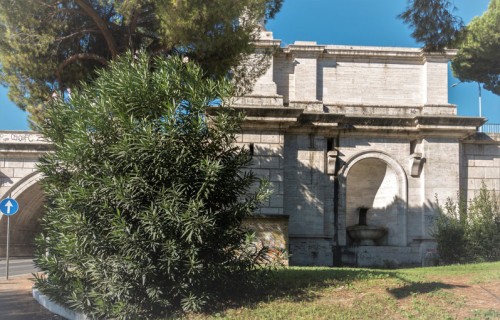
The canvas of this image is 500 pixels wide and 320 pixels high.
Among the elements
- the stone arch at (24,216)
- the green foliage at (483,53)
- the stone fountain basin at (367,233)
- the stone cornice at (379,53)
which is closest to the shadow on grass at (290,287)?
the stone fountain basin at (367,233)

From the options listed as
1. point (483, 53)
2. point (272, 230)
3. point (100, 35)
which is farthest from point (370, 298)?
point (483, 53)

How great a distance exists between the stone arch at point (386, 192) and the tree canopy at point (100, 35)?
705cm

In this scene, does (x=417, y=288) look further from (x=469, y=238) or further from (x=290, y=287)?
(x=469, y=238)

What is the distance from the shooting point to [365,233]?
20656 mm

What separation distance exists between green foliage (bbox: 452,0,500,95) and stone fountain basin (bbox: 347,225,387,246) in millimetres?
11208

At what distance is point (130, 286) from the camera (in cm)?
893

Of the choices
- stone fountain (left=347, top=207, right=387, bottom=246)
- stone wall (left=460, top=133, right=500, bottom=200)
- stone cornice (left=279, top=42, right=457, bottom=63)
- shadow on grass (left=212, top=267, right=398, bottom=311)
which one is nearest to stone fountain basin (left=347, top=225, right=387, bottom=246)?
stone fountain (left=347, top=207, right=387, bottom=246)

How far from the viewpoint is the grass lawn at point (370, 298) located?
837cm

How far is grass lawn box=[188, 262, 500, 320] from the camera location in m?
8.37

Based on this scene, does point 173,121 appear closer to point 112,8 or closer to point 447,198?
point 112,8

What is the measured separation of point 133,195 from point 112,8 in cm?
752

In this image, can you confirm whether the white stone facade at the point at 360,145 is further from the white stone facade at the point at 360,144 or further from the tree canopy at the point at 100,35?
the tree canopy at the point at 100,35

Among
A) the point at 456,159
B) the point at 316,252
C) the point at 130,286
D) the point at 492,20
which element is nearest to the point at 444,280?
the point at 130,286

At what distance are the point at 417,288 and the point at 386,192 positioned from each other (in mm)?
11920
